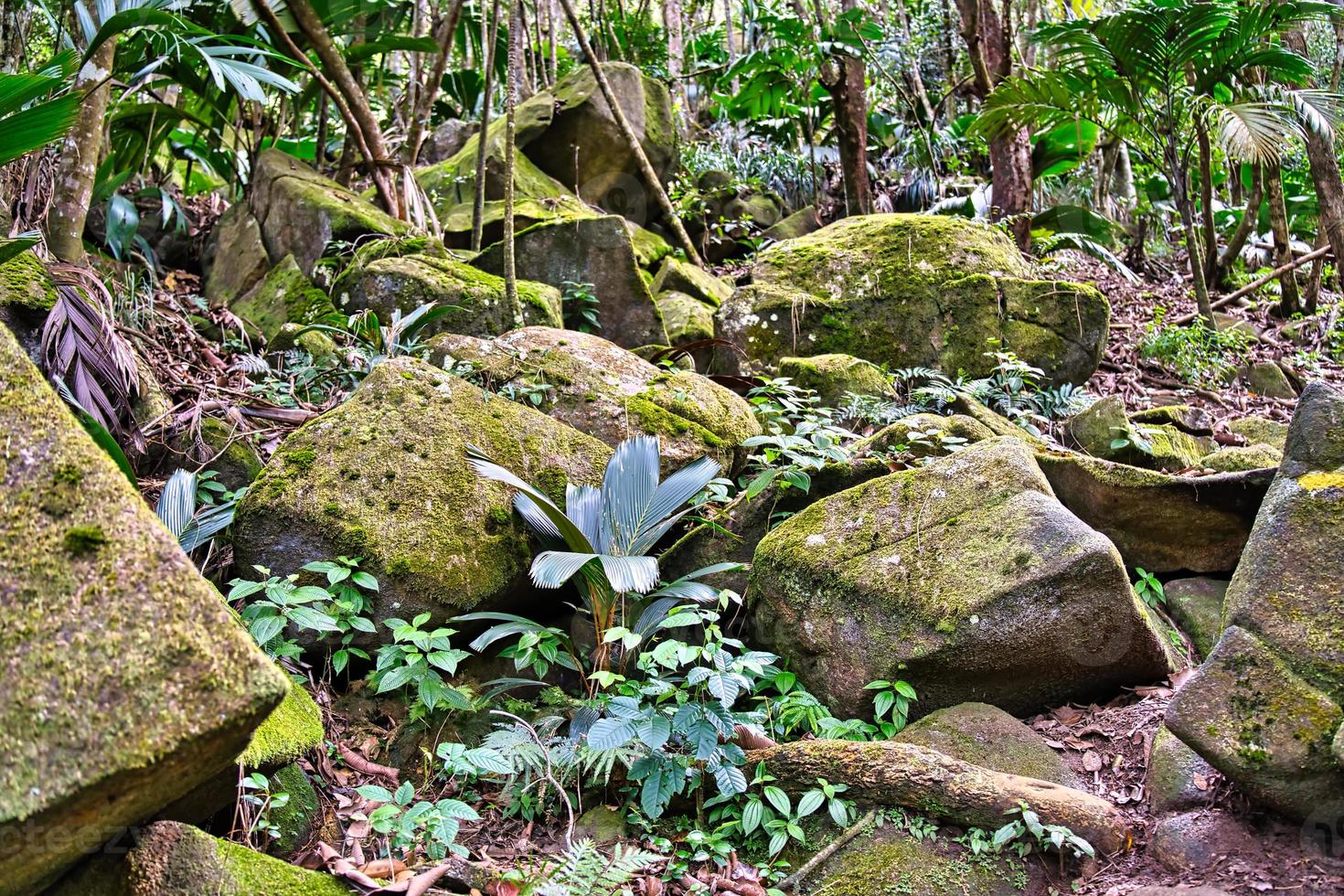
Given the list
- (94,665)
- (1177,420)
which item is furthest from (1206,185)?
(94,665)

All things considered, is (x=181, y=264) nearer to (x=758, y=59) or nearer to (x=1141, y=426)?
(x=758, y=59)

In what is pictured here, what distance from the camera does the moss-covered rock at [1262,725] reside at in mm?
2438

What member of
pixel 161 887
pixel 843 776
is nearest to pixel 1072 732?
pixel 843 776

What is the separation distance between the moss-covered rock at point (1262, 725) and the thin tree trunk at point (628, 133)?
535 centimetres

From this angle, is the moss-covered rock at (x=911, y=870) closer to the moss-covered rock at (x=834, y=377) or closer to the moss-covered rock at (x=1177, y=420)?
the moss-covered rock at (x=834, y=377)

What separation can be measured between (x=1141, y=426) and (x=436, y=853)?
431 centimetres

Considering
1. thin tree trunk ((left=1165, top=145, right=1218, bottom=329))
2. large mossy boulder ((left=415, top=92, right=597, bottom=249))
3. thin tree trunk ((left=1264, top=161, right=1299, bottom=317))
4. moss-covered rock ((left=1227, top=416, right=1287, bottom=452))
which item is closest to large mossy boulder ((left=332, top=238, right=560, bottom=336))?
large mossy boulder ((left=415, top=92, right=597, bottom=249))

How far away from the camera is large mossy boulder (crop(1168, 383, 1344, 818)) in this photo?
2463 millimetres

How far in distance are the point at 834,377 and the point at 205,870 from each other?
4051 millimetres

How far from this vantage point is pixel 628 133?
7.07 metres

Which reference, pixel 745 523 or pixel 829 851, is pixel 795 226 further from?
pixel 829 851

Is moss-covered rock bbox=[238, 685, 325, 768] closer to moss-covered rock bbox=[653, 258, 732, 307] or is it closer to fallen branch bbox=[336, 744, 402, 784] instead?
fallen branch bbox=[336, 744, 402, 784]

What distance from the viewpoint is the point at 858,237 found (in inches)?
260

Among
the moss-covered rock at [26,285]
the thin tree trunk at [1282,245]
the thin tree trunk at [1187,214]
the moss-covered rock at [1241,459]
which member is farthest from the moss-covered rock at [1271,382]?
the moss-covered rock at [26,285]
